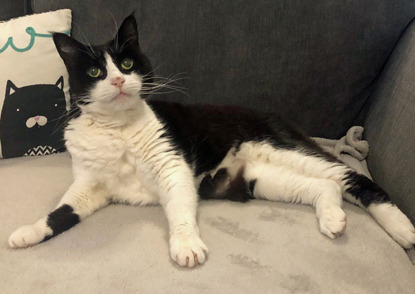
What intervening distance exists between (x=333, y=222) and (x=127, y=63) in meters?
0.79

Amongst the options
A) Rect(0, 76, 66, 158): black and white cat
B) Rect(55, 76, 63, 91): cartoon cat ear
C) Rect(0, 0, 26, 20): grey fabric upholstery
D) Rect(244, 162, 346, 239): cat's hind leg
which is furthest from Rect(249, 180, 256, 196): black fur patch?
Rect(0, 0, 26, 20): grey fabric upholstery

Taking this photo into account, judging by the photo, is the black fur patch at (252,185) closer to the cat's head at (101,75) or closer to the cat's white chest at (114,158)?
the cat's white chest at (114,158)

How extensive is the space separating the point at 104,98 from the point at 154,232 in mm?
426

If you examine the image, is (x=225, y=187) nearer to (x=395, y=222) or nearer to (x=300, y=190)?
(x=300, y=190)

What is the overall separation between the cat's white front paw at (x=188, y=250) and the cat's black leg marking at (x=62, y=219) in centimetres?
35

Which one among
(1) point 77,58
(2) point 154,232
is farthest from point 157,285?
(1) point 77,58

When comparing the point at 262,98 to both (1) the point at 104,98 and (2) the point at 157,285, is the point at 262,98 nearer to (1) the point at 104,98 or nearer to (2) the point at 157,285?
(1) the point at 104,98

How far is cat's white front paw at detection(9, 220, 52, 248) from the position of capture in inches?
40.0

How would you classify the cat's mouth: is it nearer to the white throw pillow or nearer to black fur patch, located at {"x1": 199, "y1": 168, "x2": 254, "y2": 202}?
black fur patch, located at {"x1": 199, "y1": 168, "x2": 254, "y2": 202}

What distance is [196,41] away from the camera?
1.53 metres

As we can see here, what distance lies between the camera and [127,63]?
117 cm

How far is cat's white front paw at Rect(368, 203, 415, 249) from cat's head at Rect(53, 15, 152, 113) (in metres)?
0.81

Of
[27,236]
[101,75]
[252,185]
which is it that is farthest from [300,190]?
[27,236]

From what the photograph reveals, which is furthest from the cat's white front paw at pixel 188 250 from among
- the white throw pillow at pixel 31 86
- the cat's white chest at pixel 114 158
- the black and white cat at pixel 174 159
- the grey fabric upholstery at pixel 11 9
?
the grey fabric upholstery at pixel 11 9
